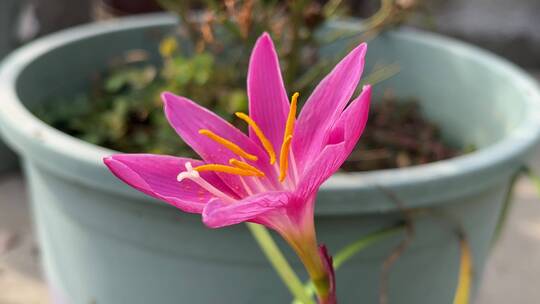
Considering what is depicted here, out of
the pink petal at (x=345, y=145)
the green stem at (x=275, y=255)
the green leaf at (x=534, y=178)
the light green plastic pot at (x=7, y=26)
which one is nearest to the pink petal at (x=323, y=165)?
the pink petal at (x=345, y=145)

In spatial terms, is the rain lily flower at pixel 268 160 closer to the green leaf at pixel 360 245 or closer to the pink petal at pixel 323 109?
the pink petal at pixel 323 109

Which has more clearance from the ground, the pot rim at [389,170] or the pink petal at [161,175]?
the pink petal at [161,175]

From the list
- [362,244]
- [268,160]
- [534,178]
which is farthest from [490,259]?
[268,160]

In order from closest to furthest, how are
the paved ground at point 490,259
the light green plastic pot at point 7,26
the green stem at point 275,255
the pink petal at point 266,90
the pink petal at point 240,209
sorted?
the pink petal at point 240,209 < the pink petal at point 266,90 < the green stem at point 275,255 < the paved ground at point 490,259 < the light green plastic pot at point 7,26

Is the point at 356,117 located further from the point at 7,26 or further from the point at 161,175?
the point at 7,26

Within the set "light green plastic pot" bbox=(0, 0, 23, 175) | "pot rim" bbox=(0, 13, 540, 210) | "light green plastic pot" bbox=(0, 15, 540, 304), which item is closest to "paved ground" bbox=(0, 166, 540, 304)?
"light green plastic pot" bbox=(0, 0, 23, 175)

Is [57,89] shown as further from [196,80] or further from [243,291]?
[243,291]
